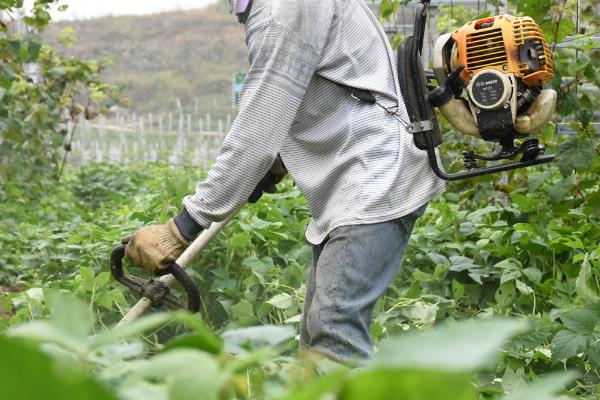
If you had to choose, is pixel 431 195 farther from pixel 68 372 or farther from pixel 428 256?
pixel 68 372

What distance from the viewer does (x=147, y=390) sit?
801 millimetres

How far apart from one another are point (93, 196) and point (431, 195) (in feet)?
34.0

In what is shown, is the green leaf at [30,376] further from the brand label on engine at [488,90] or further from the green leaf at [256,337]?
the brand label on engine at [488,90]

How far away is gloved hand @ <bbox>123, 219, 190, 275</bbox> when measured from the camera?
9.69 ft

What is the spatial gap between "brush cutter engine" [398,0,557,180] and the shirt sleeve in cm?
34

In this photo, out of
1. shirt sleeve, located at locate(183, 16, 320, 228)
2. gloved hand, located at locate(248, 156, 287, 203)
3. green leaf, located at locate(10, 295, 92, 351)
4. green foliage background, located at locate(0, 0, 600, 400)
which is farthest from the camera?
green foliage background, located at locate(0, 0, 600, 400)

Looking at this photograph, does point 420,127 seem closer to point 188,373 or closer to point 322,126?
point 322,126

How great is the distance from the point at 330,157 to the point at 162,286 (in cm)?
63

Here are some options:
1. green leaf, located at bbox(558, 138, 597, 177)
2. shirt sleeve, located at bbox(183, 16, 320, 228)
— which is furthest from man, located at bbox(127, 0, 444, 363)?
green leaf, located at bbox(558, 138, 597, 177)

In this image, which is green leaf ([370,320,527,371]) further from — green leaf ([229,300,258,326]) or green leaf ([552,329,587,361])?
green leaf ([229,300,258,326])

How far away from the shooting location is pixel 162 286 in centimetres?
307

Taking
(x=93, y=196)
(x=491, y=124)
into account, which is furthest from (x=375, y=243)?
(x=93, y=196)

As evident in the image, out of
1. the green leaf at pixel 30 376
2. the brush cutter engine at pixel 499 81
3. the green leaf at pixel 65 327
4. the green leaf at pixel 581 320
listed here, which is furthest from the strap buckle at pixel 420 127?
the green leaf at pixel 30 376

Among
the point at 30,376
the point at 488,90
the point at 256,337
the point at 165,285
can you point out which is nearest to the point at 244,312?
the point at 165,285
